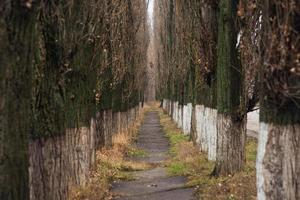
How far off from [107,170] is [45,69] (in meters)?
7.37

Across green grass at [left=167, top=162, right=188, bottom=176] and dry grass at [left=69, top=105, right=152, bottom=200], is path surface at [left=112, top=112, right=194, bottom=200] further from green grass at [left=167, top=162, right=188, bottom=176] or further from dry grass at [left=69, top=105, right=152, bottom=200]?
dry grass at [left=69, top=105, right=152, bottom=200]

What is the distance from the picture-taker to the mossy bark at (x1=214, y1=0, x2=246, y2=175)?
41.8 feet

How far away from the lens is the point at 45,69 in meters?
9.22

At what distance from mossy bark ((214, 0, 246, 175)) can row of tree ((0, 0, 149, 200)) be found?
306 cm

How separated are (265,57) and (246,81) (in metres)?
5.28

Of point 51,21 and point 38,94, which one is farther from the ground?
point 51,21

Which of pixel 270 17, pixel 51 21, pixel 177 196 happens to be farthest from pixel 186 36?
pixel 270 17

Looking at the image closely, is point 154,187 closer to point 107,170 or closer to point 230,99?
point 107,170

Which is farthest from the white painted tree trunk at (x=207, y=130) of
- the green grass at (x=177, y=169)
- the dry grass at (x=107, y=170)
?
the dry grass at (x=107, y=170)

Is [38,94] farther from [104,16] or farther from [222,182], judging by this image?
[104,16]

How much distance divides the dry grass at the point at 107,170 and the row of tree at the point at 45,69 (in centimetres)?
140

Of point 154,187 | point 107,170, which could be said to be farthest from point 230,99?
point 107,170

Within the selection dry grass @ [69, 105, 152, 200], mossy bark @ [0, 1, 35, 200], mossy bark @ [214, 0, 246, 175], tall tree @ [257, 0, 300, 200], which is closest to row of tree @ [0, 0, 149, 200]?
mossy bark @ [0, 1, 35, 200]

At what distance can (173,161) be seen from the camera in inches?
742
